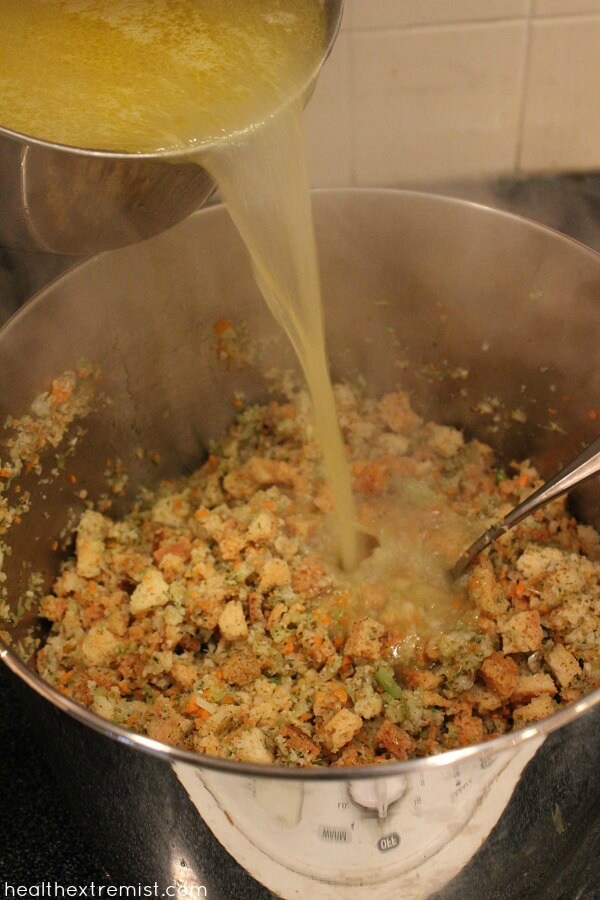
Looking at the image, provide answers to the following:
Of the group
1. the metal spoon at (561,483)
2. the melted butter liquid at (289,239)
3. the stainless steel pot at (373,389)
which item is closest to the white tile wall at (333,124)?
the stainless steel pot at (373,389)

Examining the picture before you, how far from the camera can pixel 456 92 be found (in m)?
1.54

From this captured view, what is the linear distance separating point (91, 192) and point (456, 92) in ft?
2.82

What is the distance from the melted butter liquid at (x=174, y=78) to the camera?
1.00 meters

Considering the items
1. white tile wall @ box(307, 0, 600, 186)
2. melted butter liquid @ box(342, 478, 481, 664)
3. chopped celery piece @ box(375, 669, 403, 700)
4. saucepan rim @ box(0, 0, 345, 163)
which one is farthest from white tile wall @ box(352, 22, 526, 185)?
chopped celery piece @ box(375, 669, 403, 700)

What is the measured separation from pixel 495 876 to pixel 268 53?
1072 millimetres

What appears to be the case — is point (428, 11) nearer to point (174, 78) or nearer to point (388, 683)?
point (174, 78)

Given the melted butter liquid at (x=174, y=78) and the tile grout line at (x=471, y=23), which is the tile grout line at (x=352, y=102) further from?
the melted butter liquid at (x=174, y=78)

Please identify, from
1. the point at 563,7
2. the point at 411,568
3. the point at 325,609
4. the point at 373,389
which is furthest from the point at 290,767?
the point at 563,7

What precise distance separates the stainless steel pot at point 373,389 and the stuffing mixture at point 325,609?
3.5 inches

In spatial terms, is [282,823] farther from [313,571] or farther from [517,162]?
[517,162]

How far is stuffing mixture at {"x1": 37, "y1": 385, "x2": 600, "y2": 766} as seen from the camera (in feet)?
3.86

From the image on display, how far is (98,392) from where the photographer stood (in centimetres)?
140

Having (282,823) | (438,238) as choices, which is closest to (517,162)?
(438,238)

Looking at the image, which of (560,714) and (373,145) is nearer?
(560,714)
